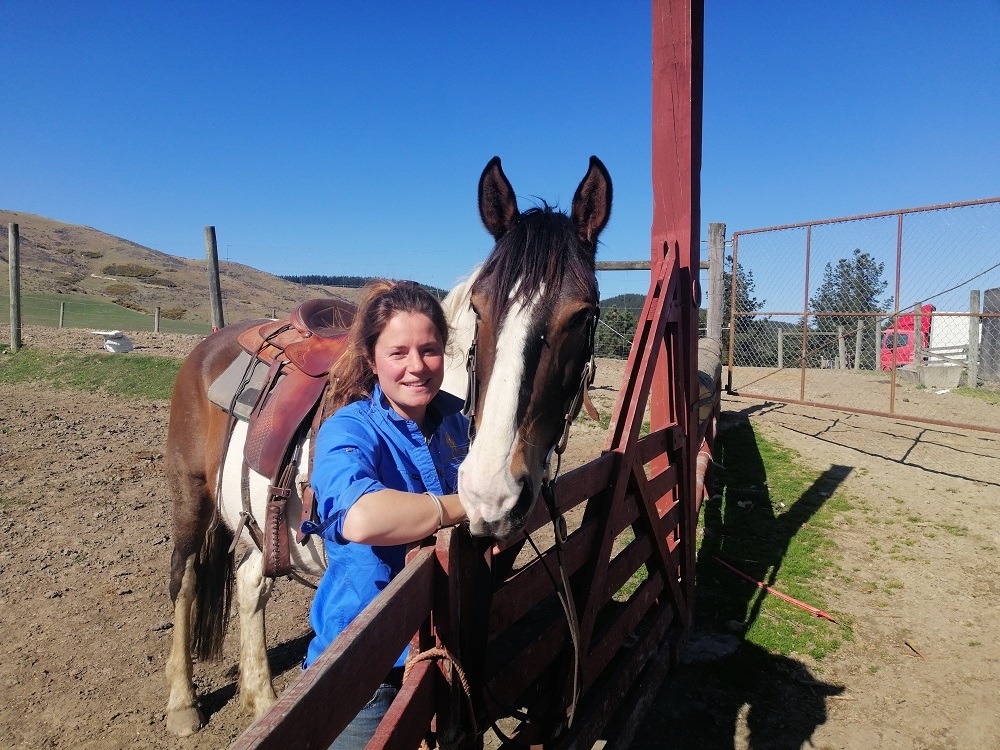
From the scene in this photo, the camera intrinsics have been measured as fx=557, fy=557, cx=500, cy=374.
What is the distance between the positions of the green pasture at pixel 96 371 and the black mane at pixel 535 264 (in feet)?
28.8

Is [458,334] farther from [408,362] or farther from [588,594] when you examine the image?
[588,594]

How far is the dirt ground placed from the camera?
104 inches

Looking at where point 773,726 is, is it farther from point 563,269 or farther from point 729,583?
point 563,269

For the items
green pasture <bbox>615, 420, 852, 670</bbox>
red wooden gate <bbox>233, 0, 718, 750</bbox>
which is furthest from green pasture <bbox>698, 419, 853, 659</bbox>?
red wooden gate <bbox>233, 0, 718, 750</bbox>

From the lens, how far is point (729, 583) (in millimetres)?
3934

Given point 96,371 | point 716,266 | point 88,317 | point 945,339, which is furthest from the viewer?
point 88,317

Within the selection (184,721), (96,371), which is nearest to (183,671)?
(184,721)

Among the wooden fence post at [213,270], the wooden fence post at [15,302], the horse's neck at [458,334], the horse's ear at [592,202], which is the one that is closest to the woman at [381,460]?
the horse's neck at [458,334]

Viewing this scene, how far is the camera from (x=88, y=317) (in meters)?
19.7

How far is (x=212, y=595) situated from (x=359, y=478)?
2365mm

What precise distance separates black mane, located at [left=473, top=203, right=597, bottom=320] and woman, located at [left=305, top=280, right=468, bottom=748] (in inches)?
8.1

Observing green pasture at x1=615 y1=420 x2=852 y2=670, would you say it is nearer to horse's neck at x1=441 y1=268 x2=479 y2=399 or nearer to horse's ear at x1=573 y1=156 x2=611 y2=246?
horse's neck at x1=441 y1=268 x2=479 y2=399

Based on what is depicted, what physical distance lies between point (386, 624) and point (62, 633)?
355 centimetres

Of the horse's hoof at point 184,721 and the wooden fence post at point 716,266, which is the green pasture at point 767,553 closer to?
the wooden fence post at point 716,266
